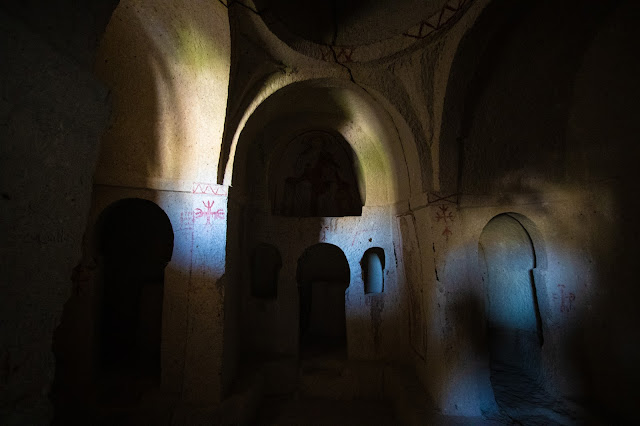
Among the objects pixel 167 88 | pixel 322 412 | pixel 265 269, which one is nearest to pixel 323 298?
pixel 265 269

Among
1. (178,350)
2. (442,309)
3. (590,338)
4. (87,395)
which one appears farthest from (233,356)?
(590,338)

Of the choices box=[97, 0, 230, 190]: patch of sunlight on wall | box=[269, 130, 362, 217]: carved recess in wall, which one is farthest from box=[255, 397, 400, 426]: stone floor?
box=[97, 0, 230, 190]: patch of sunlight on wall

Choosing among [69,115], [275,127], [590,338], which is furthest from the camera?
[275,127]

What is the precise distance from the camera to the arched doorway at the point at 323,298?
6957mm

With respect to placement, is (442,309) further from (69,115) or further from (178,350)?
(69,115)

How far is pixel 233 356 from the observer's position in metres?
4.88

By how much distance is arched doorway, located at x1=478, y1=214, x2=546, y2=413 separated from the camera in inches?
205

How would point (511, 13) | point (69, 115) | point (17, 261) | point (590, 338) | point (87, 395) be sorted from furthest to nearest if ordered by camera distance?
point (590, 338) < point (87, 395) < point (511, 13) < point (69, 115) < point (17, 261)

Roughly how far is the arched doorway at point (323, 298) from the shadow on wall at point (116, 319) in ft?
Answer: 9.41

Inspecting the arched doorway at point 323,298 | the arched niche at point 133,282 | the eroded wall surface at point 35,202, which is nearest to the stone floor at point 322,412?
the arched doorway at point 323,298

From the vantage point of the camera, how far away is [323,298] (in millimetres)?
7254

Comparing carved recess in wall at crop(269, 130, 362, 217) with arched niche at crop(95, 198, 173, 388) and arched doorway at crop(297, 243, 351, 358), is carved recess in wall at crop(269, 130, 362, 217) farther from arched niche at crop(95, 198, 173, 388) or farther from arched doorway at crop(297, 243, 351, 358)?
arched niche at crop(95, 198, 173, 388)

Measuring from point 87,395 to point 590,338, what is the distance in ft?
22.4

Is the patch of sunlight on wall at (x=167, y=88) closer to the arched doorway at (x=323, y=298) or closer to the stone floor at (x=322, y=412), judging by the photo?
the arched doorway at (x=323, y=298)
